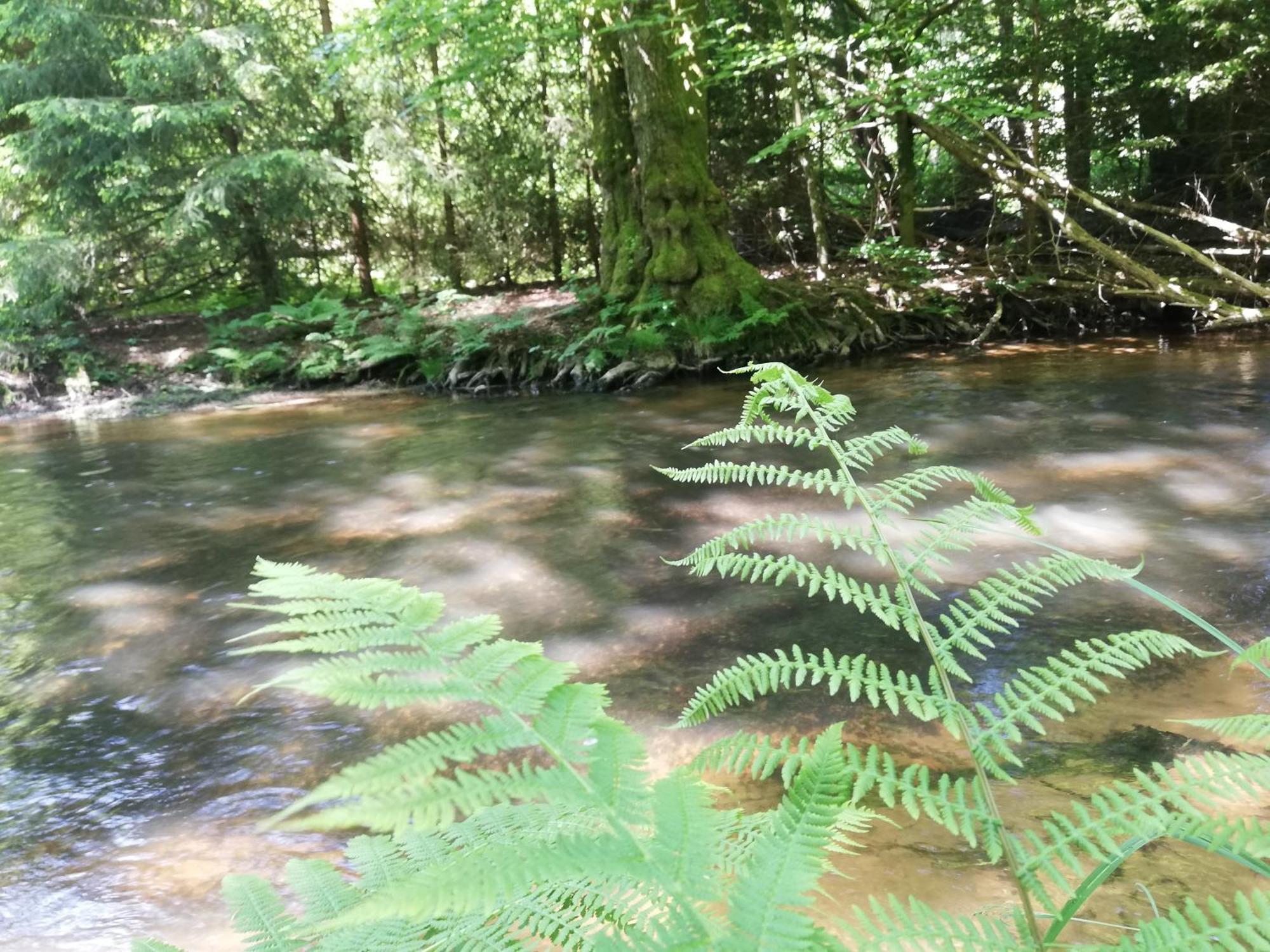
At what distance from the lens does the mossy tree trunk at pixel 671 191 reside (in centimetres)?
1205

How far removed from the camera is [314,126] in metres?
16.5

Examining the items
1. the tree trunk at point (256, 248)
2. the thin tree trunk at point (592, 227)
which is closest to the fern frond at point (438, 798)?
the tree trunk at point (256, 248)

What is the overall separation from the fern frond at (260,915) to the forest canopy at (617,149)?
11.0 m

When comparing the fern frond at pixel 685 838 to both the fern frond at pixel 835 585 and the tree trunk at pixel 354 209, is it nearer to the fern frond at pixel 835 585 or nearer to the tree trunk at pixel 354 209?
the fern frond at pixel 835 585

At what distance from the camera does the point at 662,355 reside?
11.7 m

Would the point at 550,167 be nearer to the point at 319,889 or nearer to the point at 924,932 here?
the point at 319,889

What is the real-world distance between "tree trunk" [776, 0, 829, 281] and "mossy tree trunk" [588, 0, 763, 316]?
1.47m

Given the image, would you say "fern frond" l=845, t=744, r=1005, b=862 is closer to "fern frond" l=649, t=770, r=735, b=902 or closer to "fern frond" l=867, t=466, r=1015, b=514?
"fern frond" l=649, t=770, r=735, b=902

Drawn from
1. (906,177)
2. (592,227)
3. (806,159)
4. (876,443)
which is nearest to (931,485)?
(876,443)

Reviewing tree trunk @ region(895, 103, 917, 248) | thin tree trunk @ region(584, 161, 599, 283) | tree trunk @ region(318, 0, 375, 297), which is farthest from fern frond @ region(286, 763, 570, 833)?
thin tree trunk @ region(584, 161, 599, 283)

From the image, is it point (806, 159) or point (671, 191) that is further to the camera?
point (806, 159)

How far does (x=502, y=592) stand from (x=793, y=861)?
384cm

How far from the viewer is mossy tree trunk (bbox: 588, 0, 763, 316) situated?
39.5 ft

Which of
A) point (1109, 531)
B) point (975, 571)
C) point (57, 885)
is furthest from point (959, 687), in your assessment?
point (57, 885)
